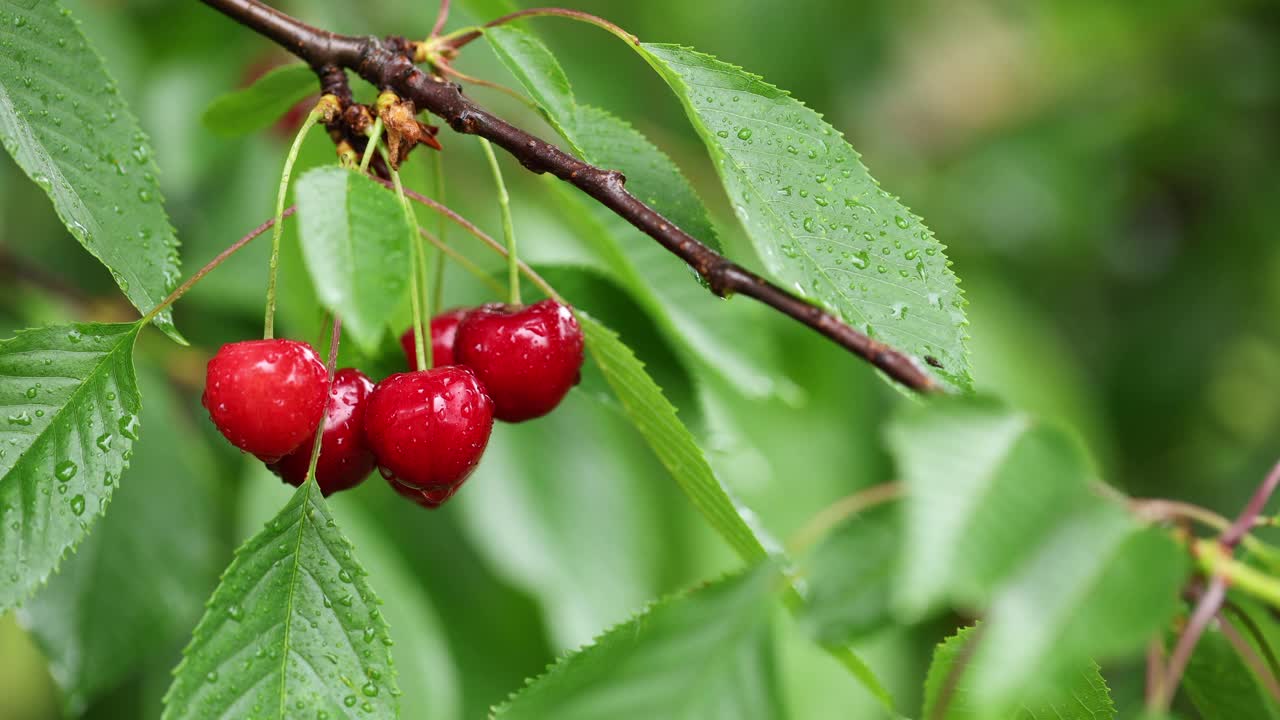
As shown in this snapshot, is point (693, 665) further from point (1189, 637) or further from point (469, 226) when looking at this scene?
point (469, 226)

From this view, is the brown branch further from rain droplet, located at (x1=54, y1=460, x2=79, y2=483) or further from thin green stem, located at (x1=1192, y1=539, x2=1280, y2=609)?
rain droplet, located at (x1=54, y1=460, x2=79, y2=483)

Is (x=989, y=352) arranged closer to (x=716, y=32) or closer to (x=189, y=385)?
(x=716, y=32)

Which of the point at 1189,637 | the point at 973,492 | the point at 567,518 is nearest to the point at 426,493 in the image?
the point at 973,492

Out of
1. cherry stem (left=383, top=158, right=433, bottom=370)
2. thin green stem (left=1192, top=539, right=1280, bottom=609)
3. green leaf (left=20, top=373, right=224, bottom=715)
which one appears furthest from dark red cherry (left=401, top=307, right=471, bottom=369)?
green leaf (left=20, top=373, right=224, bottom=715)

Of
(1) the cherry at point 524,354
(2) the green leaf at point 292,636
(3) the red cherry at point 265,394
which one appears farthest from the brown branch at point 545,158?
(2) the green leaf at point 292,636

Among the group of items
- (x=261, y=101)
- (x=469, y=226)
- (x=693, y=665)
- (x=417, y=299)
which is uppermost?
(x=261, y=101)

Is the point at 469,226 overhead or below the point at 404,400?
overhead

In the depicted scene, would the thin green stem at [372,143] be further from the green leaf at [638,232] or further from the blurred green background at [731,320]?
the blurred green background at [731,320]

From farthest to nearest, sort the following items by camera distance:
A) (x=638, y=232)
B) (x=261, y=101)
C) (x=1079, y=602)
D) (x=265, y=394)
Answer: (x=638, y=232) < (x=261, y=101) < (x=265, y=394) < (x=1079, y=602)
